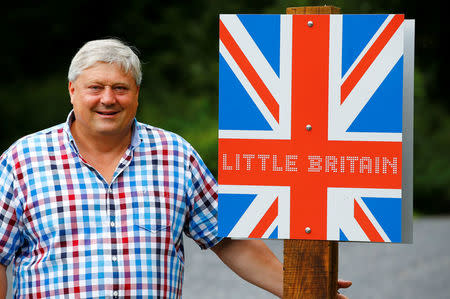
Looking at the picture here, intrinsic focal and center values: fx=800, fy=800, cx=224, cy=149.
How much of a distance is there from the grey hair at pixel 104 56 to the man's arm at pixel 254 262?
0.81 metres

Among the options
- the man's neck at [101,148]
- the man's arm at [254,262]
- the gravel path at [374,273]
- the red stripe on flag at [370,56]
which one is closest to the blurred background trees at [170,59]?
the gravel path at [374,273]

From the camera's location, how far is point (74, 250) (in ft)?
9.58

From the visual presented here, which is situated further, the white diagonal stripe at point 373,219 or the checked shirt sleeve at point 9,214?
the checked shirt sleeve at point 9,214

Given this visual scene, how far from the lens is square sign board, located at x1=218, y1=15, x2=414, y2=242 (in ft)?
7.88

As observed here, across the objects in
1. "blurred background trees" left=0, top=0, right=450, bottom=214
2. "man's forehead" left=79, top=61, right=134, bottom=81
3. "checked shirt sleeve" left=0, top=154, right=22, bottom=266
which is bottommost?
"checked shirt sleeve" left=0, top=154, right=22, bottom=266

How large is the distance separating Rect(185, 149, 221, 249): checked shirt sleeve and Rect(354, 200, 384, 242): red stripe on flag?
0.87 m

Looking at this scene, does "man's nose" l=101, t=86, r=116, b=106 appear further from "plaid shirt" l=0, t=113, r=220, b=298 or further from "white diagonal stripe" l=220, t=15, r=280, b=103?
"white diagonal stripe" l=220, t=15, r=280, b=103

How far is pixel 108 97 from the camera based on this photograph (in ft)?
9.68

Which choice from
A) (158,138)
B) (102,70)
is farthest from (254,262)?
(102,70)

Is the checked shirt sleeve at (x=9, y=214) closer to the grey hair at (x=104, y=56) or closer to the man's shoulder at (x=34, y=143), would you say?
the man's shoulder at (x=34, y=143)

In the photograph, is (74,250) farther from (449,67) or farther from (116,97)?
(449,67)

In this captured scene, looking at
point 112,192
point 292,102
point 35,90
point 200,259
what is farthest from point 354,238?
point 35,90

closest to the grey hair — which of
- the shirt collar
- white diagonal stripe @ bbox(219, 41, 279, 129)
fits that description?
the shirt collar

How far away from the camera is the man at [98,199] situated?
9.59 ft
